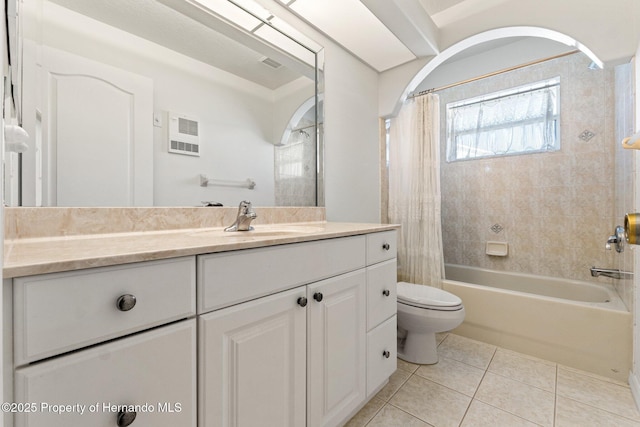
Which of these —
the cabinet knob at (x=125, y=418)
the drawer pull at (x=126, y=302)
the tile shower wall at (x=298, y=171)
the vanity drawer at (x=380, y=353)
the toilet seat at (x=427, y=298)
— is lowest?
the vanity drawer at (x=380, y=353)

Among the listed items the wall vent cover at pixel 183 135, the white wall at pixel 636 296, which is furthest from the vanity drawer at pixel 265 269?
the white wall at pixel 636 296

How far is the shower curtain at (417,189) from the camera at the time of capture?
Answer: 210 cm

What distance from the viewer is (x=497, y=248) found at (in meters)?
2.48

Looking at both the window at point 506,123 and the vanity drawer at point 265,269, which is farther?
the window at point 506,123

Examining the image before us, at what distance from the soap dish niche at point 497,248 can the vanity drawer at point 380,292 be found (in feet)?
5.23

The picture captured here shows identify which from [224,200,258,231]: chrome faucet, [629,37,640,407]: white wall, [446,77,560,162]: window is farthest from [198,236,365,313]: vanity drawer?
[446,77,560,162]: window

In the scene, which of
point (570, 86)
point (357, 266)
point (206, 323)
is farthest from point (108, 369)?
point (570, 86)

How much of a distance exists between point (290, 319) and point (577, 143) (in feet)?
8.60

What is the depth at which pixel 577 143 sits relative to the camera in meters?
2.13

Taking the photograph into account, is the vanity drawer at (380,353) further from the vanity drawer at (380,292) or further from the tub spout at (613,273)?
the tub spout at (613,273)

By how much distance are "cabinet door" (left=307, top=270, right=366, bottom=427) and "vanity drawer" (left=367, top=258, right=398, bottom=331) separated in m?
0.05

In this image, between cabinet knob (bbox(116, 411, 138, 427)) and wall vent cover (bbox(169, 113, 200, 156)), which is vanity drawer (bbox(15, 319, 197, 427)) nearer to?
cabinet knob (bbox(116, 411, 138, 427))

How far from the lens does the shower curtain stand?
6.90 ft

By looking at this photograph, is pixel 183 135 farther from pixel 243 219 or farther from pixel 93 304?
pixel 93 304
